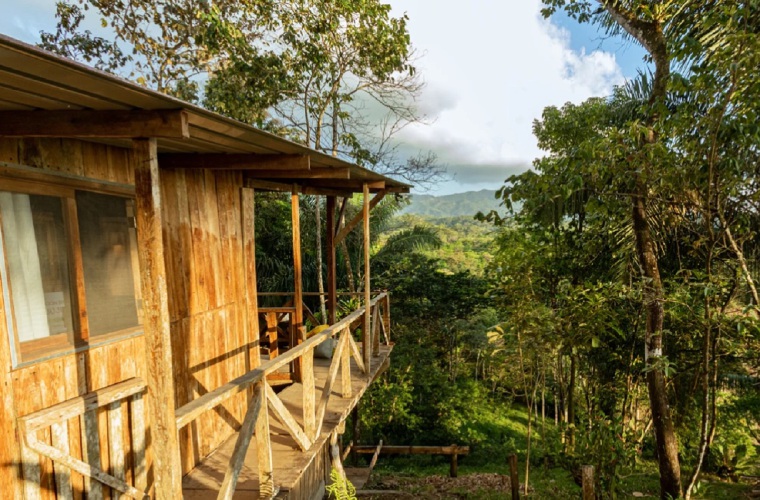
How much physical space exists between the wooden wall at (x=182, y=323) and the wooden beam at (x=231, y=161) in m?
0.18

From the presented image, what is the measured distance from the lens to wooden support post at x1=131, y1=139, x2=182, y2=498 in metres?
2.44

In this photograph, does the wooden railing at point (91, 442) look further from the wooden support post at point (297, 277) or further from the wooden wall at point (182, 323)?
the wooden support post at point (297, 277)

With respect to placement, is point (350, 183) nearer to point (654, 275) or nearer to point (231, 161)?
point (231, 161)

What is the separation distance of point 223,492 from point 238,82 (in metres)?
11.7

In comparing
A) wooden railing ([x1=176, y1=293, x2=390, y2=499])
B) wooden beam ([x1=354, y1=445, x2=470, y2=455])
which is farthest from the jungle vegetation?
wooden railing ([x1=176, y1=293, x2=390, y2=499])

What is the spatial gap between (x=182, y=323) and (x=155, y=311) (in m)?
1.69

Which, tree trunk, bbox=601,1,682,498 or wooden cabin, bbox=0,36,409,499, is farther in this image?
tree trunk, bbox=601,1,682,498

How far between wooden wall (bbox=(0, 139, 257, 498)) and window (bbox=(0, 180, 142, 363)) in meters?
0.14

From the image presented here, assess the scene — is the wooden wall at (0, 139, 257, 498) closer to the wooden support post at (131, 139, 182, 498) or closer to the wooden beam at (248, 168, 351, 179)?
the wooden beam at (248, 168, 351, 179)

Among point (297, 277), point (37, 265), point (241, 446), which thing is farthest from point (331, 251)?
point (37, 265)

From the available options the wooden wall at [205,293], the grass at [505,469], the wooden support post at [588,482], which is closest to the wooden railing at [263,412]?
the wooden wall at [205,293]

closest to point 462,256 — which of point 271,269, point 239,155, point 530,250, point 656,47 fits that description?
point 271,269

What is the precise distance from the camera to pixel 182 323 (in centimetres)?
404

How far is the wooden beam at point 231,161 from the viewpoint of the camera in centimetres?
379
